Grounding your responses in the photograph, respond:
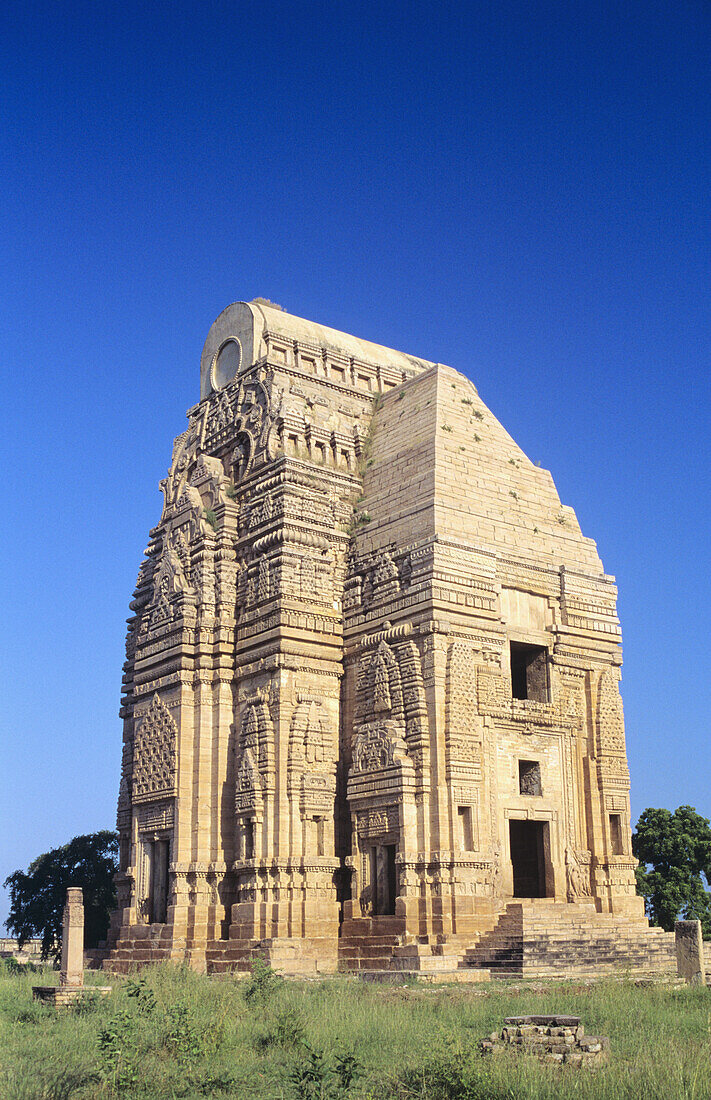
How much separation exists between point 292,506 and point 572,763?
9.43 meters

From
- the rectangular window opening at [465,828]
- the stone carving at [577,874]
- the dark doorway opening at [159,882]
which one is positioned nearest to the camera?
the rectangular window opening at [465,828]

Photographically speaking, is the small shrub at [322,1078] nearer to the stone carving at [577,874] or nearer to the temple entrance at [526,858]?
the stone carving at [577,874]

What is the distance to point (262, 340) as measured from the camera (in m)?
33.4

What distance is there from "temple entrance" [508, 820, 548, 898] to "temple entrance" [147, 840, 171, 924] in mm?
8750

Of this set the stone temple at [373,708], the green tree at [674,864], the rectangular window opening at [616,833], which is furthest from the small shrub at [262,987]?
the green tree at [674,864]

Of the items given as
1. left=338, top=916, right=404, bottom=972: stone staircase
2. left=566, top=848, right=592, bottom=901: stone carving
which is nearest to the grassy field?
left=338, top=916, right=404, bottom=972: stone staircase

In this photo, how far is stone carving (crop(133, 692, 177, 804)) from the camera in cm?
2919

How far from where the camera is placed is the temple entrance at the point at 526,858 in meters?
28.7

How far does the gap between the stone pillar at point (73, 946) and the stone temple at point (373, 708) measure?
15.6 feet

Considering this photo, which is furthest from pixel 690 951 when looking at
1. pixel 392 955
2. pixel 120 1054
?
pixel 120 1054

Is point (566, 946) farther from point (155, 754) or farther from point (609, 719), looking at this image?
point (155, 754)

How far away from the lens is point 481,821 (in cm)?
2558

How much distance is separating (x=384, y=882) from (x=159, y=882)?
6663 millimetres

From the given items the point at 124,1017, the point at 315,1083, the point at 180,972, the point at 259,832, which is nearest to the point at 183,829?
the point at 259,832
